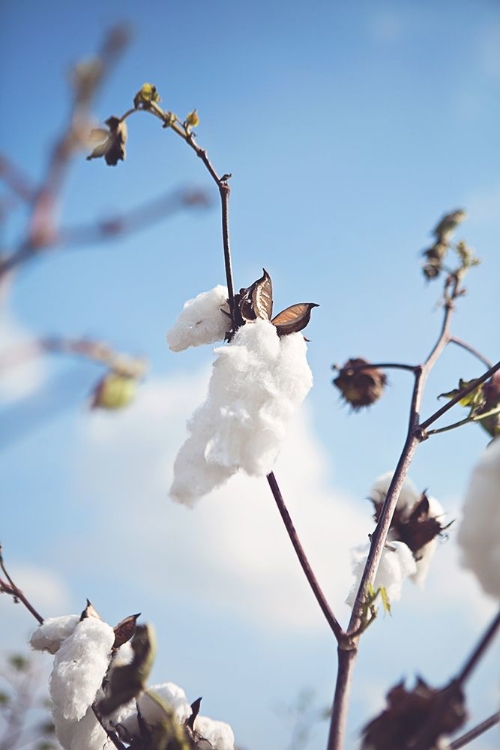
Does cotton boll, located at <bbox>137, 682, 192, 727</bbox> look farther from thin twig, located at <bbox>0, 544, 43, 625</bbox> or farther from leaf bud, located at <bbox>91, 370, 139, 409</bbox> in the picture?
leaf bud, located at <bbox>91, 370, 139, 409</bbox>

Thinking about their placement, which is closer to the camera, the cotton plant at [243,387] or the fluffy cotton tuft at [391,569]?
the cotton plant at [243,387]

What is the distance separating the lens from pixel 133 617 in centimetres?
81

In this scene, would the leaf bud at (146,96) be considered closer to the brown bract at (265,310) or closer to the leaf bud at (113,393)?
the brown bract at (265,310)

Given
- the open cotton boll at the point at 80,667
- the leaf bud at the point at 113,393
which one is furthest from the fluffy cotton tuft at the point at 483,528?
the leaf bud at the point at 113,393

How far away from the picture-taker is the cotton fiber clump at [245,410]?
567mm

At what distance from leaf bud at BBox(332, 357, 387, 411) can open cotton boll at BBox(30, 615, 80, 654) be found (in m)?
0.55

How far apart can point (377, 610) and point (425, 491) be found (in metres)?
0.31

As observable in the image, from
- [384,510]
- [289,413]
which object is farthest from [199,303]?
[384,510]

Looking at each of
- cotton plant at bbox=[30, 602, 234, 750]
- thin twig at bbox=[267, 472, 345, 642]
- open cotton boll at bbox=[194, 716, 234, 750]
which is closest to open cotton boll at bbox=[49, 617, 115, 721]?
cotton plant at bbox=[30, 602, 234, 750]

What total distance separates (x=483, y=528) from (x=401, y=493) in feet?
1.39

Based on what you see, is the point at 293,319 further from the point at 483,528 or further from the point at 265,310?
the point at 483,528

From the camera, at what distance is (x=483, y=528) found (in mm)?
512

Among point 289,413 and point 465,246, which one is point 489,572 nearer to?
point 289,413

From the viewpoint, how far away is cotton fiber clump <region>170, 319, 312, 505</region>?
567 millimetres
